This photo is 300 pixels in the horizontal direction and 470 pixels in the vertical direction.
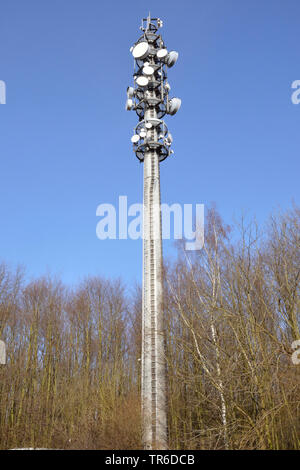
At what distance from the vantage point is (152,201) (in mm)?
11414

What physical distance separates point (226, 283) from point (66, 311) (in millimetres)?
12312

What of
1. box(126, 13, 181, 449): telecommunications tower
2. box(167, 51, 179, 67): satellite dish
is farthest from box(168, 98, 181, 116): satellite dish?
box(167, 51, 179, 67): satellite dish

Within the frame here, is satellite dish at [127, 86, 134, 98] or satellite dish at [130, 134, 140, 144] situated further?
satellite dish at [127, 86, 134, 98]

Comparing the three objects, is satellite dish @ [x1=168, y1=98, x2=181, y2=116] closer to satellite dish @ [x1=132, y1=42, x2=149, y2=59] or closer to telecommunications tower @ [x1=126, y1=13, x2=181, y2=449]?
telecommunications tower @ [x1=126, y1=13, x2=181, y2=449]

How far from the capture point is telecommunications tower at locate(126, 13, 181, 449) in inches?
356

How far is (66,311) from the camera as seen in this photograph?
1856 cm

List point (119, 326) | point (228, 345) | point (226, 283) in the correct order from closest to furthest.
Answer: point (228, 345), point (226, 283), point (119, 326)

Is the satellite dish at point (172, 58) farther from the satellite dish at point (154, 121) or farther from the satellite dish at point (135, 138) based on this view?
the satellite dish at point (135, 138)

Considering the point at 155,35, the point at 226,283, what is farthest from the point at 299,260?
the point at 155,35

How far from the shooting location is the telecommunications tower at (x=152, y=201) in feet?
29.6

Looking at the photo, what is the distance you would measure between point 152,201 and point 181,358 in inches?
239

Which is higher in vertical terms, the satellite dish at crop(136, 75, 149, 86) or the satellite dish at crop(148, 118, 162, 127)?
the satellite dish at crop(136, 75, 149, 86)

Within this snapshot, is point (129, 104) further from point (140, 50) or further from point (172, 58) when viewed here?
point (172, 58)
